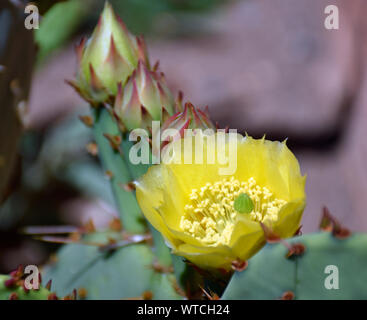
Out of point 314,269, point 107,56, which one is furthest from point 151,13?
point 314,269

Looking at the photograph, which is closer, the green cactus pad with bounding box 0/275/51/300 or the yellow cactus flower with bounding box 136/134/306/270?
the yellow cactus flower with bounding box 136/134/306/270

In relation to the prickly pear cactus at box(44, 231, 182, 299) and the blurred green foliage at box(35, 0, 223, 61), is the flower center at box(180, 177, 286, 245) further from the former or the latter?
the blurred green foliage at box(35, 0, 223, 61)

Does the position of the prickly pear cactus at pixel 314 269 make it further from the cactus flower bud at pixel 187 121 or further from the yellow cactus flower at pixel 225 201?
the cactus flower bud at pixel 187 121

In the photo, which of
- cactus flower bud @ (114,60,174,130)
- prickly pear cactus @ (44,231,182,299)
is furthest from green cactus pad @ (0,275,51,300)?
cactus flower bud @ (114,60,174,130)

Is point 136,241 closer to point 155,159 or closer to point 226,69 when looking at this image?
point 155,159

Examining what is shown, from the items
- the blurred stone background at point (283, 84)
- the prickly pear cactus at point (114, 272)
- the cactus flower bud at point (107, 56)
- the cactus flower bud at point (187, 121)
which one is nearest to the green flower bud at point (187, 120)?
the cactus flower bud at point (187, 121)

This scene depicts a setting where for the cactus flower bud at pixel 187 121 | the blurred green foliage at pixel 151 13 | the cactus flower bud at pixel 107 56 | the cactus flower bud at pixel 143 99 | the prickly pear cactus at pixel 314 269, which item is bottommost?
the prickly pear cactus at pixel 314 269

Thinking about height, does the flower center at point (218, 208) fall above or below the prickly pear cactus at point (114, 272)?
above
